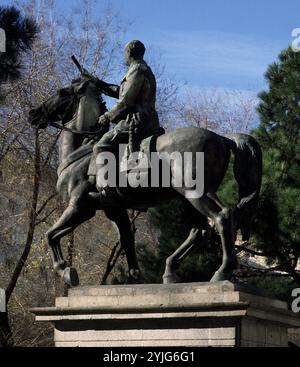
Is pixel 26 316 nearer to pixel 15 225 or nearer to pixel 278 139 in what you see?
pixel 15 225

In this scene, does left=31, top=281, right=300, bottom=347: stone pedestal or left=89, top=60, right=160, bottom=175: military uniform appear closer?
left=31, top=281, right=300, bottom=347: stone pedestal

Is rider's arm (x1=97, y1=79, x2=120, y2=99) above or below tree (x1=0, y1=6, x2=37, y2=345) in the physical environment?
below

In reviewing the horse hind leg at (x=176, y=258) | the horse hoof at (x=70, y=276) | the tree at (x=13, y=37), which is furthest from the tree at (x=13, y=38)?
the horse hind leg at (x=176, y=258)

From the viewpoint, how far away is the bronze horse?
38.0 feet

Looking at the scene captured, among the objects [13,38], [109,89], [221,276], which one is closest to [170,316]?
[221,276]

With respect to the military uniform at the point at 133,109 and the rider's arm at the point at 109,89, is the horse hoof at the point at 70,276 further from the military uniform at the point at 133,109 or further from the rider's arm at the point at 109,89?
the rider's arm at the point at 109,89

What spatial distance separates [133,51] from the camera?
12.6 metres

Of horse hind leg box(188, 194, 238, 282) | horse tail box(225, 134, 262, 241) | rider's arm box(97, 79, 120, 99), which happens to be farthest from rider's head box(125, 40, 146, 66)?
horse hind leg box(188, 194, 238, 282)

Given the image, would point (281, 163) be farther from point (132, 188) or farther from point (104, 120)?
point (132, 188)

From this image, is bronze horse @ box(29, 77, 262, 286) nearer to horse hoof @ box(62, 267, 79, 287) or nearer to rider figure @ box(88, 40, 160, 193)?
horse hoof @ box(62, 267, 79, 287)

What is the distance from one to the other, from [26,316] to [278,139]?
795cm

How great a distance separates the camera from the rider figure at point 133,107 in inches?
480

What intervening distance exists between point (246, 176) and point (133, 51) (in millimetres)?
2135

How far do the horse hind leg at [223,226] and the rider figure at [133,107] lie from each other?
1230 millimetres
